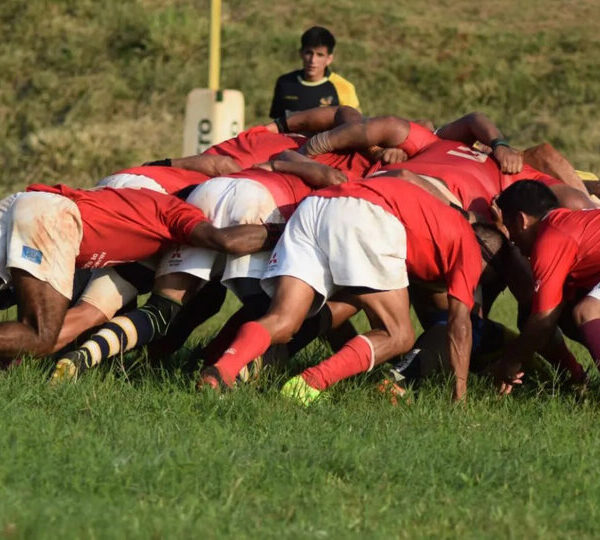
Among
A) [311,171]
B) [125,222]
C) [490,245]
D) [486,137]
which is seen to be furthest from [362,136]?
[125,222]

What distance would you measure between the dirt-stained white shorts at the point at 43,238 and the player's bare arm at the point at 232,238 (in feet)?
2.44

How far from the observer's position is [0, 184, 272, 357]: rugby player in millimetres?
8078

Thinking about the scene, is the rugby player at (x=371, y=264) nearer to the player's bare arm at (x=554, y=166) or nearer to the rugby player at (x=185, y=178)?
the rugby player at (x=185, y=178)

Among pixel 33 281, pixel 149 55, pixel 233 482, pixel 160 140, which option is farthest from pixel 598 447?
pixel 149 55

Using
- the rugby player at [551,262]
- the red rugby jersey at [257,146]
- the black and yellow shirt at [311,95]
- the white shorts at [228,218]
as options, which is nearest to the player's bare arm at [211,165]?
the red rugby jersey at [257,146]

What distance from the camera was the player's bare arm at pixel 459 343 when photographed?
797 centimetres

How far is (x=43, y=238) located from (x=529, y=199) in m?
2.93

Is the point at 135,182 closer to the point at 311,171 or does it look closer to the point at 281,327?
the point at 311,171

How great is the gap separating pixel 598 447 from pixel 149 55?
28675 mm

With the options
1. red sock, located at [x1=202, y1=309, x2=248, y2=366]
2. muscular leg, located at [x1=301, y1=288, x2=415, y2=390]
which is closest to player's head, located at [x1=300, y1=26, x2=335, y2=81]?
red sock, located at [x1=202, y1=309, x2=248, y2=366]

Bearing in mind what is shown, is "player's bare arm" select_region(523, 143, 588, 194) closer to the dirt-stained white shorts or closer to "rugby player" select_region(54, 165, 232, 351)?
"rugby player" select_region(54, 165, 232, 351)

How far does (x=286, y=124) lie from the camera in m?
10.1

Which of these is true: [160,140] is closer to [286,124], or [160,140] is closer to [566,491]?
[286,124]

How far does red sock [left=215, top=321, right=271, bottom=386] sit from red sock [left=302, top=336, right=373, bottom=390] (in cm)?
31
